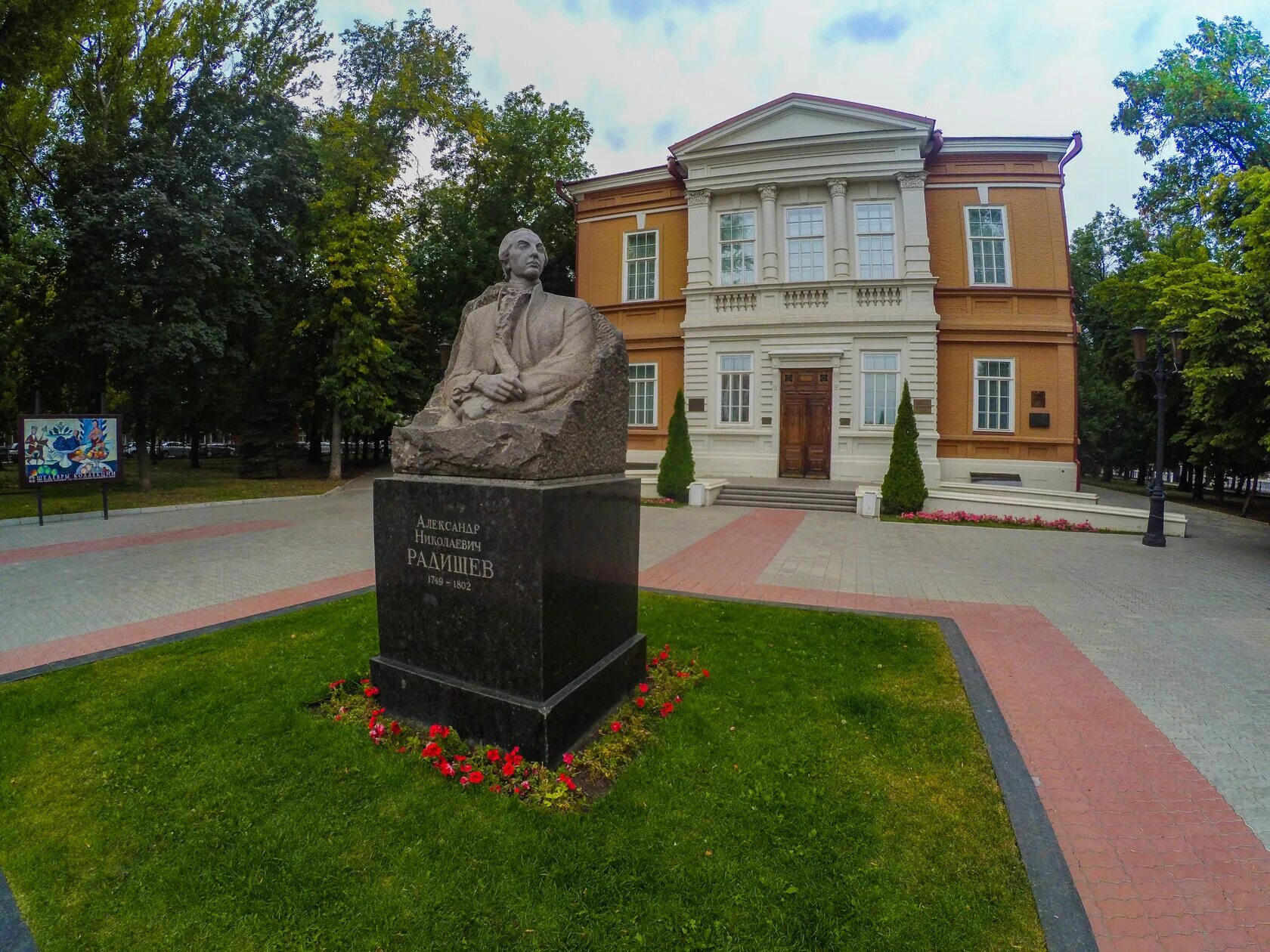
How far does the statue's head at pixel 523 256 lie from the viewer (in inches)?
164

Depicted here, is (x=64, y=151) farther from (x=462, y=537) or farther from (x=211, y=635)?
(x=462, y=537)

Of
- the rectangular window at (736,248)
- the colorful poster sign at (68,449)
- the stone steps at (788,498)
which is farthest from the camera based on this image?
the rectangular window at (736,248)

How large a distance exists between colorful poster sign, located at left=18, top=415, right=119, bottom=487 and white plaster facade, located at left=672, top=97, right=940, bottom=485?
15.1 m

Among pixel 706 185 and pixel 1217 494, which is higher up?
pixel 706 185

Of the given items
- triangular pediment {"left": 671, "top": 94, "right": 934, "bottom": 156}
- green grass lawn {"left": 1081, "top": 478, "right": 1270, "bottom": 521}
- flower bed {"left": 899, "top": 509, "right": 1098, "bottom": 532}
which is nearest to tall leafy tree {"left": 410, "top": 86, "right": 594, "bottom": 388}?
triangular pediment {"left": 671, "top": 94, "right": 934, "bottom": 156}

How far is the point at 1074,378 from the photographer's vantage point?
17594mm

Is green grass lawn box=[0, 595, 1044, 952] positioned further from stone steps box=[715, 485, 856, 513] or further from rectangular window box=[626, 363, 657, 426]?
rectangular window box=[626, 363, 657, 426]

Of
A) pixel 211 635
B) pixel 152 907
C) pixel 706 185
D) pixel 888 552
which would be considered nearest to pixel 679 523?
pixel 888 552

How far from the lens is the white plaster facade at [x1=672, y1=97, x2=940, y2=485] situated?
1777 cm

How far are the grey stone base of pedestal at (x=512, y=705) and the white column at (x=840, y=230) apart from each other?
56.9 feet

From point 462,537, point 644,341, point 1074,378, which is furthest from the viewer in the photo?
point 644,341

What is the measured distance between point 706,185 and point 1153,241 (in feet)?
75.4

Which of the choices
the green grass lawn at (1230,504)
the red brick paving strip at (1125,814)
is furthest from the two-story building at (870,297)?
the red brick paving strip at (1125,814)

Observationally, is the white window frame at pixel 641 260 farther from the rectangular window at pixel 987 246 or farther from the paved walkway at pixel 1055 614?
the paved walkway at pixel 1055 614
